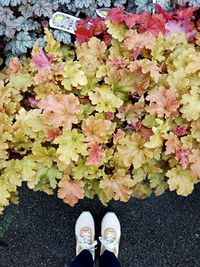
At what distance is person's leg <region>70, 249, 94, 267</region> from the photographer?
83.9 inches

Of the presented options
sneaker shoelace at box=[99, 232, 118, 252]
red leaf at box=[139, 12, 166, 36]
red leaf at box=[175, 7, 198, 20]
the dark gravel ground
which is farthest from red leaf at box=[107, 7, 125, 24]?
sneaker shoelace at box=[99, 232, 118, 252]

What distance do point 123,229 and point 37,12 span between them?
1222 millimetres

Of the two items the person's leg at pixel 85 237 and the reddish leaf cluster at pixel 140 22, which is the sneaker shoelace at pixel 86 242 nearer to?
the person's leg at pixel 85 237

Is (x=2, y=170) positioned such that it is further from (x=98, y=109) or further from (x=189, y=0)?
(x=189, y=0)

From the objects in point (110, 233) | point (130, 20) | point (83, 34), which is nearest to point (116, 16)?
point (130, 20)

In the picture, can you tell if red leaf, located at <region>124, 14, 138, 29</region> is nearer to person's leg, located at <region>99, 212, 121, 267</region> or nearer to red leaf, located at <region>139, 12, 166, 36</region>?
red leaf, located at <region>139, 12, 166, 36</region>

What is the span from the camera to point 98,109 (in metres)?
1.72

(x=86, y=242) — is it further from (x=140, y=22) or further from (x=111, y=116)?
(x=140, y=22)

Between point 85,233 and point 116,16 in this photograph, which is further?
point 85,233

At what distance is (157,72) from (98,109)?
10.8 inches

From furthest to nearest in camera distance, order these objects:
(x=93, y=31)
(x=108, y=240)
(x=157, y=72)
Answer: (x=108, y=240)
(x=93, y=31)
(x=157, y=72)

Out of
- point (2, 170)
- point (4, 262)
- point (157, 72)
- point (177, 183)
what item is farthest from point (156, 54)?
point (4, 262)

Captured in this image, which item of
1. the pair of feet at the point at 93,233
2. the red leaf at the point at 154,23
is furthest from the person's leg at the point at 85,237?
the red leaf at the point at 154,23

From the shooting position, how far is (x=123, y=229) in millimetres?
2369
